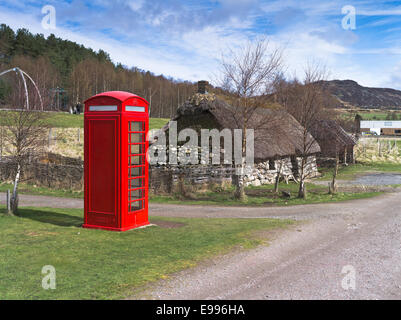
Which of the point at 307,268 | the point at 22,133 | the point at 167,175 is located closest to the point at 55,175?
the point at 167,175

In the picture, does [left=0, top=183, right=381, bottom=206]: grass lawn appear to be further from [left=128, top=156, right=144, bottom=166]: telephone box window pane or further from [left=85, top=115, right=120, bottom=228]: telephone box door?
[left=85, top=115, right=120, bottom=228]: telephone box door

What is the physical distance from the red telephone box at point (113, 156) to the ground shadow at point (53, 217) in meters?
0.95

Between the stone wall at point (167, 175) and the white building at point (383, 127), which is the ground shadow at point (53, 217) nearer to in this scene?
the stone wall at point (167, 175)

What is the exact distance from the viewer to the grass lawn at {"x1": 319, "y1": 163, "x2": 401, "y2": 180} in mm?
27298

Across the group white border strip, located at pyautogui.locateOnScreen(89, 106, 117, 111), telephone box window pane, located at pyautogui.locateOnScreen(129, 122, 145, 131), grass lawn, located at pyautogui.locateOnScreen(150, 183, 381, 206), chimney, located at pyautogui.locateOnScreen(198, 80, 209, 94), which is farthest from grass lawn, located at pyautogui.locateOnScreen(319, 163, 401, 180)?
white border strip, located at pyautogui.locateOnScreen(89, 106, 117, 111)

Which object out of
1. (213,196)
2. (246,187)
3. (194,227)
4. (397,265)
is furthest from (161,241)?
(246,187)

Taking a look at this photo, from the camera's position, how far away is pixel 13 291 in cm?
591

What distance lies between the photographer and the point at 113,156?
9672 millimetres

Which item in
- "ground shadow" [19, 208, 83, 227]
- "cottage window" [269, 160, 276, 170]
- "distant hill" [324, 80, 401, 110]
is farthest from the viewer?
"distant hill" [324, 80, 401, 110]

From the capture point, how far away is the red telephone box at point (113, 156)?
9.59 meters

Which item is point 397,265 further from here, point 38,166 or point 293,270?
point 38,166

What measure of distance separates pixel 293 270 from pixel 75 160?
18331 millimetres

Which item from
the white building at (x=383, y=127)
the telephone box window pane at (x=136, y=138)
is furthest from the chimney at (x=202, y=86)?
the white building at (x=383, y=127)

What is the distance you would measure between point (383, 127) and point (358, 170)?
79.3m
